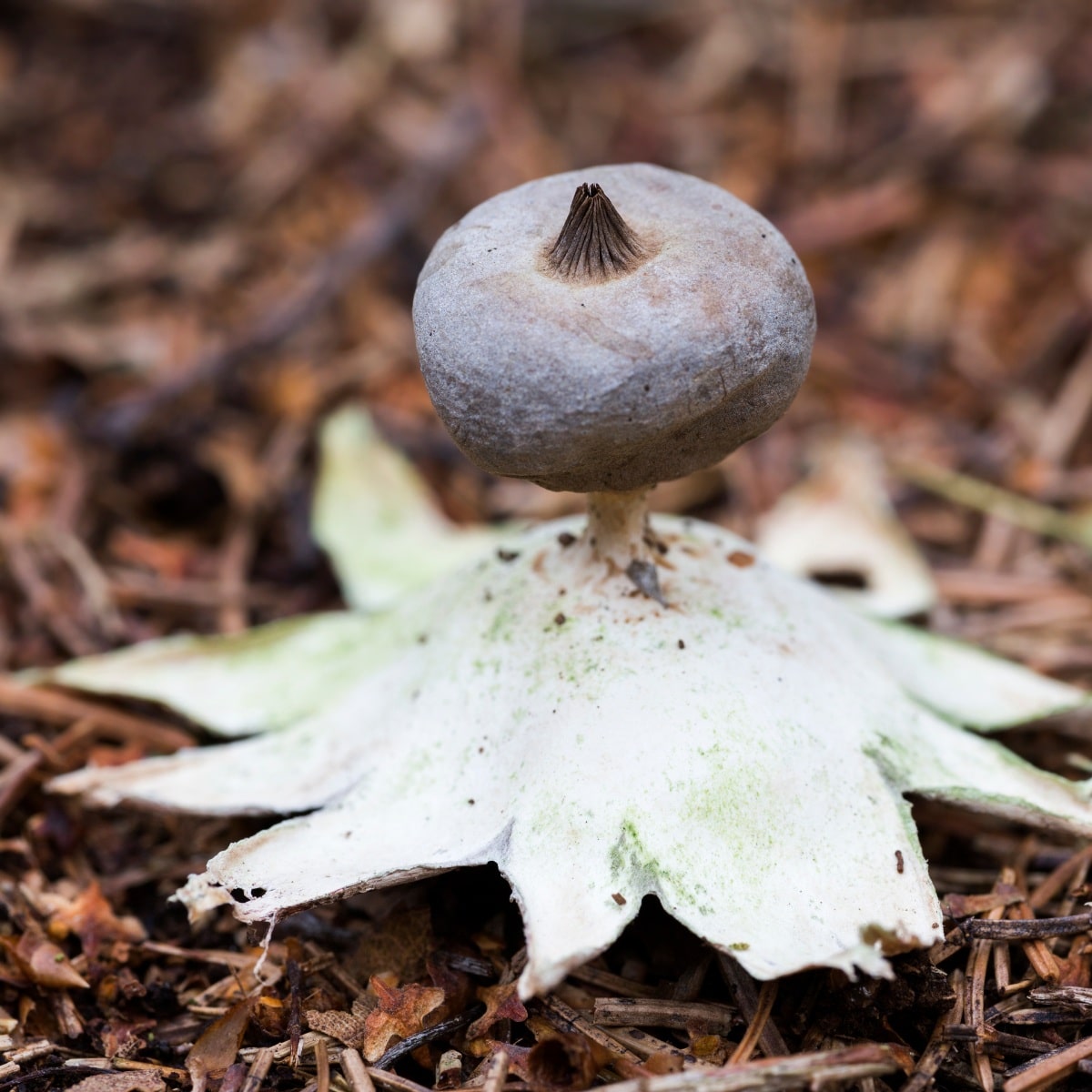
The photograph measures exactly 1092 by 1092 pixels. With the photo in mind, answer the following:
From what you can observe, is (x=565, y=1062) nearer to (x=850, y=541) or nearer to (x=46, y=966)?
(x=46, y=966)

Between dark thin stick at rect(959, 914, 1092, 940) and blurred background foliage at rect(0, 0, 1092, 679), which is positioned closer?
dark thin stick at rect(959, 914, 1092, 940)

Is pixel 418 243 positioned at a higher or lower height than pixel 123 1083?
higher

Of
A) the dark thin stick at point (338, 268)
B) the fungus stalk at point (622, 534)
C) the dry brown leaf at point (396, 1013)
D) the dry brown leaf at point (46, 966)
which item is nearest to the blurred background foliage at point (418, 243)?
the dark thin stick at point (338, 268)

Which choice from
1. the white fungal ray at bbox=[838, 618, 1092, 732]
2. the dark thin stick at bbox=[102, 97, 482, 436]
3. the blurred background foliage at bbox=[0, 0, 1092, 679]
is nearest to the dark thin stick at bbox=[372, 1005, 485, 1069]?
the white fungal ray at bbox=[838, 618, 1092, 732]

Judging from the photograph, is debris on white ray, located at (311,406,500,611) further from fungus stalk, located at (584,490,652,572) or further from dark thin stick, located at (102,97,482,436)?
fungus stalk, located at (584,490,652,572)

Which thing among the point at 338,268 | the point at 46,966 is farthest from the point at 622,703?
the point at 338,268

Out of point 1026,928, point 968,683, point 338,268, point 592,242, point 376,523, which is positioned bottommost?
point 1026,928

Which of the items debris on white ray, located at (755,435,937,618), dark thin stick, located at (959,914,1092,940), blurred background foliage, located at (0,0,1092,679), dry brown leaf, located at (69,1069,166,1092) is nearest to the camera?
dry brown leaf, located at (69,1069,166,1092)
